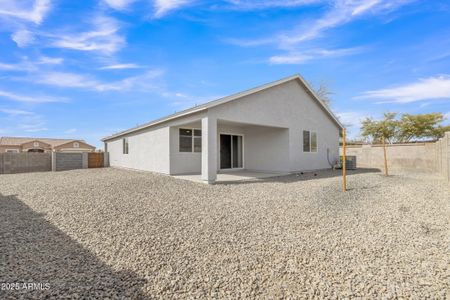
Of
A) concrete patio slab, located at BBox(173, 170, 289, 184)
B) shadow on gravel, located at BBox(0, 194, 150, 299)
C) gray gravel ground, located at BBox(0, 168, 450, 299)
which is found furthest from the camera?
concrete patio slab, located at BBox(173, 170, 289, 184)

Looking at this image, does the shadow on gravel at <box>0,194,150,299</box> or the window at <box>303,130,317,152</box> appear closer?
the shadow on gravel at <box>0,194,150,299</box>

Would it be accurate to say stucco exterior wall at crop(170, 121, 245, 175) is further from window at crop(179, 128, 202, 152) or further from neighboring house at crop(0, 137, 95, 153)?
neighboring house at crop(0, 137, 95, 153)

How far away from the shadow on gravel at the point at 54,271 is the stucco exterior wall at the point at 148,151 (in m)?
7.33

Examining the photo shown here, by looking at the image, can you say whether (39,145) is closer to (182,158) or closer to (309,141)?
(182,158)

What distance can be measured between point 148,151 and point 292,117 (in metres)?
8.51

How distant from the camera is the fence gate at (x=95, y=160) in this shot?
18580 millimetres

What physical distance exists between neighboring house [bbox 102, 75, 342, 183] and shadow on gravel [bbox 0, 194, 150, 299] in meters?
5.59

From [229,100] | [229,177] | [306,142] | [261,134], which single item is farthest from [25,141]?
[306,142]

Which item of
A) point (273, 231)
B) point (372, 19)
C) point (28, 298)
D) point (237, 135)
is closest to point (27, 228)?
point (28, 298)

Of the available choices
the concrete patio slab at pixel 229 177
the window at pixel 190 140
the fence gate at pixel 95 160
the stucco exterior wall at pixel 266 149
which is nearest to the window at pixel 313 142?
the stucco exterior wall at pixel 266 149

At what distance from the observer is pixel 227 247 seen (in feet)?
11.0

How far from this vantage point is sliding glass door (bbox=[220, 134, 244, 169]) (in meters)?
13.2

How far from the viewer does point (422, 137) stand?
26328 millimetres

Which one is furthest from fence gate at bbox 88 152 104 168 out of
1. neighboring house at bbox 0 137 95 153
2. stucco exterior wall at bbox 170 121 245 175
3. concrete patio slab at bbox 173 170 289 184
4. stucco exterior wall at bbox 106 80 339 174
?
neighboring house at bbox 0 137 95 153
